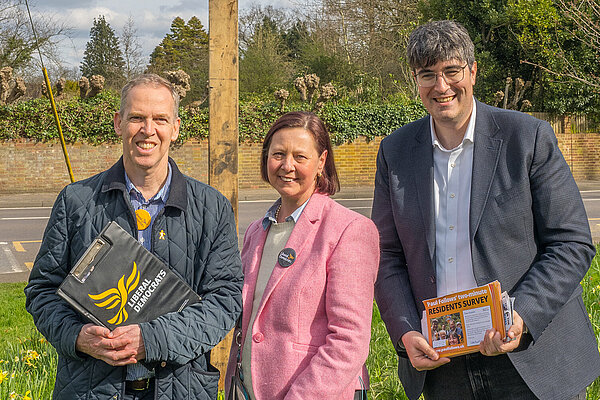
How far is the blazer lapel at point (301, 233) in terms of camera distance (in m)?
2.41

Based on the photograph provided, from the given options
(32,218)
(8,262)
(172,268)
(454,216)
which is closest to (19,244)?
(8,262)

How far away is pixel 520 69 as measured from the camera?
2375 centimetres

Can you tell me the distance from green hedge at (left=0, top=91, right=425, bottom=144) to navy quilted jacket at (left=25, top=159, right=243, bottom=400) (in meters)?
17.6

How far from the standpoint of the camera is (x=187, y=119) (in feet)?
65.2

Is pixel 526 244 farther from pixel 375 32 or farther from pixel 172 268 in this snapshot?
pixel 375 32

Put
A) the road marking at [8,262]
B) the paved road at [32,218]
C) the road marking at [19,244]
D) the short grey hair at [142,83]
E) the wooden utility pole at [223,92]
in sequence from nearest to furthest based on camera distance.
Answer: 1. the short grey hair at [142,83]
2. the wooden utility pole at [223,92]
3. the road marking at [8,262]
4. the paved road at [32,218]
5. the road marking at [19,244]

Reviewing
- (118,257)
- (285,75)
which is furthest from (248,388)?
(285,75)

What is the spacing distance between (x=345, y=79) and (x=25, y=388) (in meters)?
23.3

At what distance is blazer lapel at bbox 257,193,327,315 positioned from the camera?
2.41 metres

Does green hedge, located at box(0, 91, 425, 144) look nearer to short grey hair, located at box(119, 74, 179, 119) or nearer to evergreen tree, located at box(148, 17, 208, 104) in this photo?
short grey hair, located at box(119, 74, 179, 119)

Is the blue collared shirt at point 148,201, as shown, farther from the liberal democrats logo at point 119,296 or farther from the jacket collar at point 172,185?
the liberal democrats logo at point 119,296

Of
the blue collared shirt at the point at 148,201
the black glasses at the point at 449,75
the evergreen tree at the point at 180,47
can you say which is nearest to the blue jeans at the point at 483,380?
the black glasses at the point at 449,75

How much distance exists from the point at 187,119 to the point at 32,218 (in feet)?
22.0

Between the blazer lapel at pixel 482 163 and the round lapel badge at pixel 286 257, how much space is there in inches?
27.2
